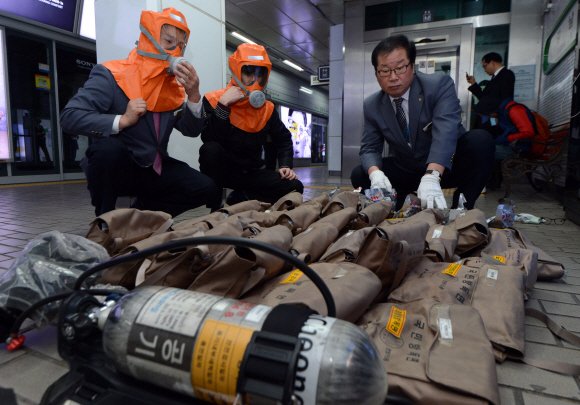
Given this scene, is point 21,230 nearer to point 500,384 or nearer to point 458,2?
point 500,384

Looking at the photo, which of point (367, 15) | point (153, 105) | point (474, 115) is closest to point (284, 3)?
point (367, 15)

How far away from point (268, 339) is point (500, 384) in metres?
0.64

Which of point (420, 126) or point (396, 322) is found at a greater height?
point (420, 126)

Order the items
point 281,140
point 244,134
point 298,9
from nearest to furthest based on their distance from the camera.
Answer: point 244,134
point 281,140
point 298,9

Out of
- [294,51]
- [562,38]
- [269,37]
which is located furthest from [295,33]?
[562,38]

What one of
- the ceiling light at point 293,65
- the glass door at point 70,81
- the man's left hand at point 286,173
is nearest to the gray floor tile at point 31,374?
the man's left hand at point 286,173

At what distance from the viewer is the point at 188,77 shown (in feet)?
7.36

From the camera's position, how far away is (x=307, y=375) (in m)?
0.47

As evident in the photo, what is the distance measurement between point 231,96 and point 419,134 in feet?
4.87

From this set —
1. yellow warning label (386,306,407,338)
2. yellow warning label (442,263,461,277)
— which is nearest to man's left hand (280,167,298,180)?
yellow warning label (442,263,461,277)

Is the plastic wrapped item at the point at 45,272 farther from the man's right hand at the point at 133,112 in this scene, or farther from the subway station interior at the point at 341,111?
the man's right hand at the point at 133,112

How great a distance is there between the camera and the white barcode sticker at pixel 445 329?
31.8 inches

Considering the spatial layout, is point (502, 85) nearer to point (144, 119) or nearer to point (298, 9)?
point (298, 9)

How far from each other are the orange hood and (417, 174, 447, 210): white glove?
69.3 inches
